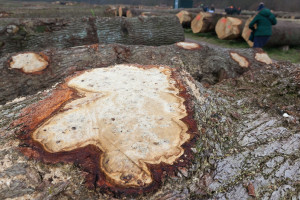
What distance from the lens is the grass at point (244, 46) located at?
630 centimetres

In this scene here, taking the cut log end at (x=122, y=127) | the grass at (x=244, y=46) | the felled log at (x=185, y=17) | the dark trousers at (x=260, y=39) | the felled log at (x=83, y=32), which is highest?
the felled log at (x=185, y=17)

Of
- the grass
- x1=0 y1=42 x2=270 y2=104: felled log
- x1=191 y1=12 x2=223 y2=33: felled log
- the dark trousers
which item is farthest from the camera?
x1=191 y1=12 x2=223 y2=33: felled log

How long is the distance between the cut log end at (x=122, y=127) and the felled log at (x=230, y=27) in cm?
627

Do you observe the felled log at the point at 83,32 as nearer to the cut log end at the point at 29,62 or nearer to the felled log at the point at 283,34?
the cut log end at the point at 29,62

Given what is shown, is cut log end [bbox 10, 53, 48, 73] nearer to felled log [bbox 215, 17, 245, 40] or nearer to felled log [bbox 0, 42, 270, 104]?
felled log [bbox 0, 42, 270, 104]

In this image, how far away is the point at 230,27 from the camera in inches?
282

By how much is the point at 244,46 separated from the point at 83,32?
5.72 metres

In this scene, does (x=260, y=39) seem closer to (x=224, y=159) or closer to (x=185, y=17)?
(x=185, y=17)

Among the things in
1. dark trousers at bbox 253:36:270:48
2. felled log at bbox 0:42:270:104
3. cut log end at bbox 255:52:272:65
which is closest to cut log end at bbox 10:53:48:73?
felled log at bbox 0:42:270:104

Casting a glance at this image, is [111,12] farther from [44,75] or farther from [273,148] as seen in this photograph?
[273,148]

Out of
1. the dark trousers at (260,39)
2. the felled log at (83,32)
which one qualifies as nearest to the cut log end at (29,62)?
the felled log at (83,32)

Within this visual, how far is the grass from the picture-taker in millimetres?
6297

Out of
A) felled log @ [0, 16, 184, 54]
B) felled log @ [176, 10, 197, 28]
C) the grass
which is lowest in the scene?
the grass

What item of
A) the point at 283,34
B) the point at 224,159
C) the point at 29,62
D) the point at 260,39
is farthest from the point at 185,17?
the point at 224,159
